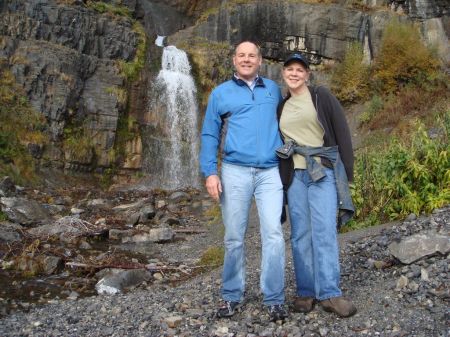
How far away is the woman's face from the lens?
168 inches

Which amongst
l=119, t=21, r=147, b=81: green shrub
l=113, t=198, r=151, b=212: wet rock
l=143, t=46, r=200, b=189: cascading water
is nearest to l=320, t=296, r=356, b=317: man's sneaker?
l=113, t=198, r=151, b=212: wet rock

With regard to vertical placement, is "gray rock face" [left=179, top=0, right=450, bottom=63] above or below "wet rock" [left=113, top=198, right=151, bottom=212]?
above

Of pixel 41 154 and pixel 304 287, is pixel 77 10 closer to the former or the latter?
pixel 41 154

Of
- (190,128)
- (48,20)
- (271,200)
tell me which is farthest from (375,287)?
(48,20)

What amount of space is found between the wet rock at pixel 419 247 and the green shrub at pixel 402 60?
17527 mm

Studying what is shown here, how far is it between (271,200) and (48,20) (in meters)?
18.7

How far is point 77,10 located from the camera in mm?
20781

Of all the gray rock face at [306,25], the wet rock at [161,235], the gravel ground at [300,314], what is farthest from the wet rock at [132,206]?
the gray rock face at [306,25]

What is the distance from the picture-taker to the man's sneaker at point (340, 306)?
4.11 meters

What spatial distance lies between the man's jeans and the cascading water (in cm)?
1521

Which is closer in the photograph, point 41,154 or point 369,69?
point 41,154

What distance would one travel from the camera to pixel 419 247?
516 cm

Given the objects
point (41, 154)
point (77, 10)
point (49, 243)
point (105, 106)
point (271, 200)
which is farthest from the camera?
point (77, 10)

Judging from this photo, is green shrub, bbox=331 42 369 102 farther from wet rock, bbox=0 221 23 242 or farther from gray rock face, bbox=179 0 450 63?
wet rock, bbox=0 221 23 242
